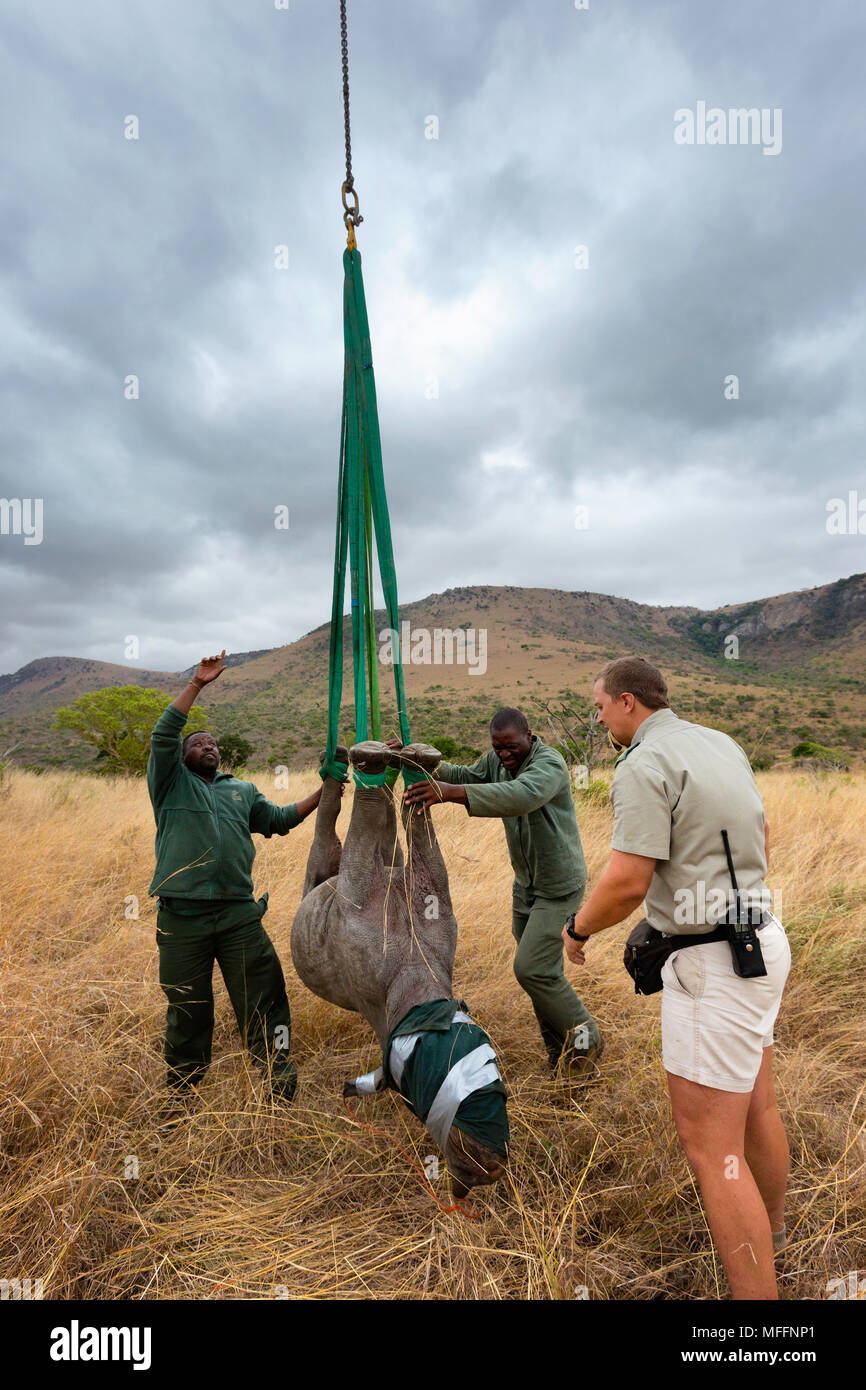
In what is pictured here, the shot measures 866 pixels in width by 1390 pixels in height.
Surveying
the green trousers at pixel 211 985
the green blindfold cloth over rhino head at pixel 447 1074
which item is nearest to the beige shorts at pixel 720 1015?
the green blindfold cloth over rhino head at pixel 447 1074

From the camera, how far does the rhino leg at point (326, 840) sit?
329 centimetres

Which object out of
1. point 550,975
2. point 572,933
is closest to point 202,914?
point 550,975

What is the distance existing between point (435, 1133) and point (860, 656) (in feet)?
279

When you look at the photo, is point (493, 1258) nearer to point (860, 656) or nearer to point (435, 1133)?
point (435, 1133)

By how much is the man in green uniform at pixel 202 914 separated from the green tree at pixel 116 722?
15.2 metres

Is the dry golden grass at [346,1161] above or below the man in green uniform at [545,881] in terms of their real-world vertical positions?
below

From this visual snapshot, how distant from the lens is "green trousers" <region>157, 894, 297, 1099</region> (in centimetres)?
381

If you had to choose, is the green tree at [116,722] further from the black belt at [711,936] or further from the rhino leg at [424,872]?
the black belt at [711,936]

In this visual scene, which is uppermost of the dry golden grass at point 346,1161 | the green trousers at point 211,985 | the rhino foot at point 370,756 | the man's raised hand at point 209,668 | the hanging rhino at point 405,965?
the man's raised hand at point 209,668

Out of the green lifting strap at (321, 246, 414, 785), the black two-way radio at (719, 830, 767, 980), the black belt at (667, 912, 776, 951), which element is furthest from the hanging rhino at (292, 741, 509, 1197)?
the black two-way radio at (719, 830, 767, 980)

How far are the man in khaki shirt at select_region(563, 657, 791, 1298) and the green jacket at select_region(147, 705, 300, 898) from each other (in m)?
2.44

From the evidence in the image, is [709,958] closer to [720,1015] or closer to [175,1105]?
[720,1015]

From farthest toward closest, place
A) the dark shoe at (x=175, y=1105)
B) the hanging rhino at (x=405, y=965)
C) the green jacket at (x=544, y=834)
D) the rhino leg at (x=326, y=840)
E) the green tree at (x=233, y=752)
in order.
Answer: the green tree at (x=233, y=752) → the green jacket at (x=544, y=834) → the dark shoe at (x=175, y=1105) → the rhino leg at (x=326, y=840) → the hanging rhino at (x=405, y=965)

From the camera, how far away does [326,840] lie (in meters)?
3.30
